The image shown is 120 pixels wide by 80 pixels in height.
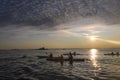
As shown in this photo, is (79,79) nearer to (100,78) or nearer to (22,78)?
(100,78)

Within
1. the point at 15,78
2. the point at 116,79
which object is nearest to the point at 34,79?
the point at 15,78

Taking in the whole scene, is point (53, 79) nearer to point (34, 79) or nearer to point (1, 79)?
point (34, 79)

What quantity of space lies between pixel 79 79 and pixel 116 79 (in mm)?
6332

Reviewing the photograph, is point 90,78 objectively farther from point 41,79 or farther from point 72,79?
point 41,79

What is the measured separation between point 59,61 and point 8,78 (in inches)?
1384

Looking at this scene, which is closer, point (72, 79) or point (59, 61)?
point (72, 79)

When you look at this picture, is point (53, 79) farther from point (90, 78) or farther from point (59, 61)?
point (59, 61)

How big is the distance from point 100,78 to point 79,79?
12.8ft

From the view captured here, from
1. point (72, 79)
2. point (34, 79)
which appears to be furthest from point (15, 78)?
point (72, 79)

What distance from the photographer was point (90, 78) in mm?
35125

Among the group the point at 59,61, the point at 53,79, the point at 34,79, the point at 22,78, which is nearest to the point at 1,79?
the point at 22,78

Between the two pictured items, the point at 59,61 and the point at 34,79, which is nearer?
the point at 34,79

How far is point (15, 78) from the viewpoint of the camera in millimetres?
35125

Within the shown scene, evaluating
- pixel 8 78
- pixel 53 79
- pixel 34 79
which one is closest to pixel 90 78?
pixel 53 79
